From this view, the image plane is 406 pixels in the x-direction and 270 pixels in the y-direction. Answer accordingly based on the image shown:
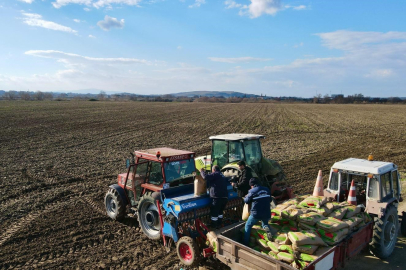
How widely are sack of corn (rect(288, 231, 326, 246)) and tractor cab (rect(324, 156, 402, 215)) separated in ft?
7.39

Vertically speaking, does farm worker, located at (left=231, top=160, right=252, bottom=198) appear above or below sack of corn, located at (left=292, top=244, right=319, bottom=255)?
above

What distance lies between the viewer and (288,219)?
18.6 feet

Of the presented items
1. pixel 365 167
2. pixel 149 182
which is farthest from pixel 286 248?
pixel 149 182

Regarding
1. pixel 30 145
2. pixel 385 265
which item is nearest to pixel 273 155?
pixel 385 265

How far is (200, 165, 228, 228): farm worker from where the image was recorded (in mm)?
6566

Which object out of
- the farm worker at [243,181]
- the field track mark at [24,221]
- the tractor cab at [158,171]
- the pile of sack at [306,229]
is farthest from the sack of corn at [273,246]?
the field track mark at [24,221]

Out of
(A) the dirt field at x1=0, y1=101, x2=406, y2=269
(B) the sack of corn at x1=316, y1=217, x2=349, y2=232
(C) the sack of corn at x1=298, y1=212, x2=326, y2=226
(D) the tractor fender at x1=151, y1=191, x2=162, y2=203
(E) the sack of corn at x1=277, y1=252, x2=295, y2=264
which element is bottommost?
(A) the dirt field at x1=0, y1=101, x2=406, y2=269

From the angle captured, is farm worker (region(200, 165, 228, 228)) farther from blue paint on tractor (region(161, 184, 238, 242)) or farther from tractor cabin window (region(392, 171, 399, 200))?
tractor cabin window (region(392, 171, 399, 200))

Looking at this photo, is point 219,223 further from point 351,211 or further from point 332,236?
point 351,211

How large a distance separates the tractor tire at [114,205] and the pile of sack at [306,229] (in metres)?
3.94

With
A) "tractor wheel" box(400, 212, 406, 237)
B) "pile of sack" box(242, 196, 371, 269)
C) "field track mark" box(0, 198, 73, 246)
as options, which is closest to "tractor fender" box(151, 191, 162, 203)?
"pile of sack" box(242, 196, 371, 269)

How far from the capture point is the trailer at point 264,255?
465 centimetres

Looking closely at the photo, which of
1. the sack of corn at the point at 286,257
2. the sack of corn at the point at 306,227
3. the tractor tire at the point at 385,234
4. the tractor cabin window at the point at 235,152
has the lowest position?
the tractor tire at the point at 385,234

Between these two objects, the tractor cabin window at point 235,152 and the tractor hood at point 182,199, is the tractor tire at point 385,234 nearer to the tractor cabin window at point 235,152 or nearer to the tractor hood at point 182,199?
the tractor hood at point 182,199
